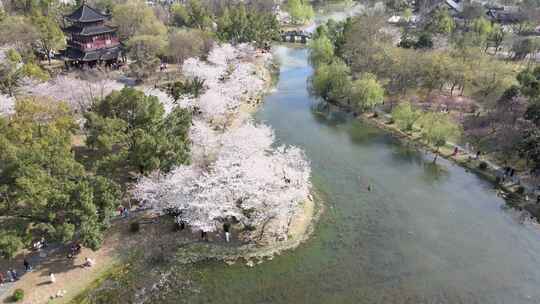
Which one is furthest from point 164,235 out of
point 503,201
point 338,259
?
point 503,201

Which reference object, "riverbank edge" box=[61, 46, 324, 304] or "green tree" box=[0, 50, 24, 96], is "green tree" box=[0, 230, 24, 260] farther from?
"green tree" box=[0, 50, 24, 96]

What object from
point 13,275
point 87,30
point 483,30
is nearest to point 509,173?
point 13,275

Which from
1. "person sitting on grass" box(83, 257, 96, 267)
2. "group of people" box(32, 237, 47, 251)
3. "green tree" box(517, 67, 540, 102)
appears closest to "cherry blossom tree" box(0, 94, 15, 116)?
"group of people" box(32, 237, 47, 251)

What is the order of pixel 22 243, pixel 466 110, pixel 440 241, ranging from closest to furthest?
pixel 22 243 → pixel 440 241 → pixel 466 110

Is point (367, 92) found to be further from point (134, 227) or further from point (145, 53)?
point (145, 53)

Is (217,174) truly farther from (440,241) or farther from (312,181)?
(440,241)

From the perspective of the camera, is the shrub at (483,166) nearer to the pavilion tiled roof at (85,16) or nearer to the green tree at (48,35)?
the pavilion tiled roof at (85,16)
